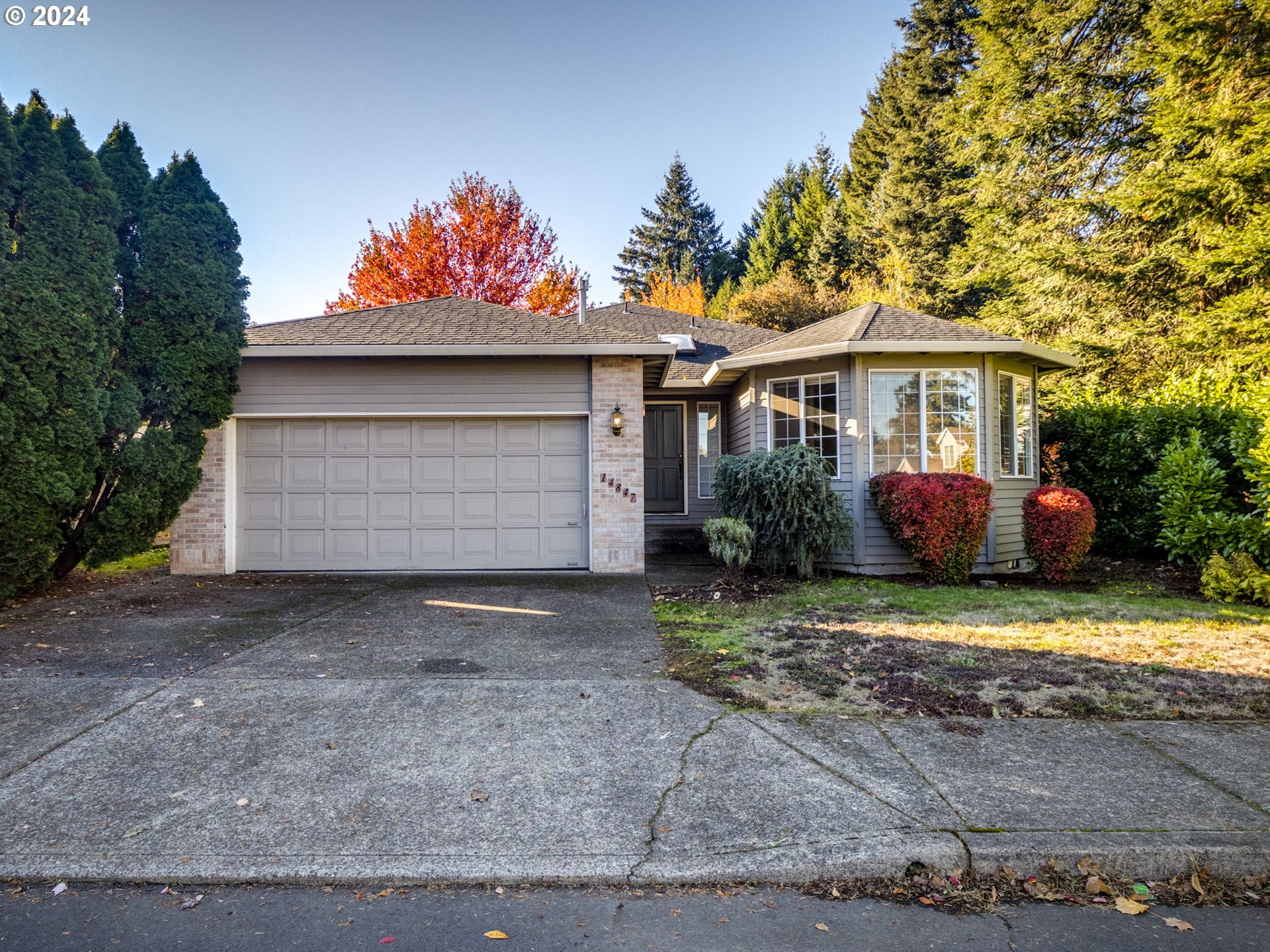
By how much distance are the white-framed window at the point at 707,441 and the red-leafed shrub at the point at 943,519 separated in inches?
175

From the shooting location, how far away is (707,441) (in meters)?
12.8

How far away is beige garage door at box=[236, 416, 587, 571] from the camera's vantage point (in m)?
8.73

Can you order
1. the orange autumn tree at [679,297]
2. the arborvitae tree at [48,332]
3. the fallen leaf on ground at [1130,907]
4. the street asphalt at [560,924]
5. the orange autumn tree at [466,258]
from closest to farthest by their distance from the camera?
the street asphalt at [560,924] → the fallen leaf on ground at [1130,907] → the arborvitae tree at [48,332] → the orange autumn tree at [466,258] → the orange autumn tree at [679,297]

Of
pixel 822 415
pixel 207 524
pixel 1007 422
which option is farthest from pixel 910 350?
pixel 207 524

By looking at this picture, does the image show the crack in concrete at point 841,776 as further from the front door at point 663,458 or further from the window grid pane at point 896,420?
the front door at point 663,458

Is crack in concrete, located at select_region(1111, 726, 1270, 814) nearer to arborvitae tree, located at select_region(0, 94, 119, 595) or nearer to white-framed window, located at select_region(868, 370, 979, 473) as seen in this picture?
white-framed window, located at select_region(868, 370, 979, 473)

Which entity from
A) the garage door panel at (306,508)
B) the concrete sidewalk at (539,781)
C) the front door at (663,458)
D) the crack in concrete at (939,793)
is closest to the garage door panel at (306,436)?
the garage door panel at (306,508)

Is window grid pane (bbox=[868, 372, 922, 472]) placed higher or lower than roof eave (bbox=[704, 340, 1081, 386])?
lower

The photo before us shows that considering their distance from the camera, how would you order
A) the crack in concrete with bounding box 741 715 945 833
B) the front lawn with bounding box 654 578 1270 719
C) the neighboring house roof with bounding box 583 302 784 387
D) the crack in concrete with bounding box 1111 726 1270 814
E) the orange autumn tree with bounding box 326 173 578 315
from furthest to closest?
the orange autumn tree with bounding box 326 173 578 315, the neighboring house roof with bounding box 583 302 784 387, the front lawn with bounding box 654 578 1270 719, the crack in concrete with bounding box 1111 726 1270 814, the crack in concrete with bounding box 741 715 945 833

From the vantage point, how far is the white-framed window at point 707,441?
12.6 m

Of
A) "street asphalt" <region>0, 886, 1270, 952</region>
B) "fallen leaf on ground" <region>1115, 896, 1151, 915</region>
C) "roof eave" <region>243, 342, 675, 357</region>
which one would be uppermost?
"roof eave" <region>243, 342, 675, 357</region>

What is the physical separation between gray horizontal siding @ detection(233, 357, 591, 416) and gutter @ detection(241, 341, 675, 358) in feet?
0.74

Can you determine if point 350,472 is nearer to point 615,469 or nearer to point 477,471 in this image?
point 477,471

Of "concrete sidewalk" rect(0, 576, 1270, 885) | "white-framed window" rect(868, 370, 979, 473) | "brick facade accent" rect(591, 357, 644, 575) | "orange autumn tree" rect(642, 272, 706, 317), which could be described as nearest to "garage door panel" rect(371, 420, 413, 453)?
"brick facade accent" rect(591, 357, 644, 575)
